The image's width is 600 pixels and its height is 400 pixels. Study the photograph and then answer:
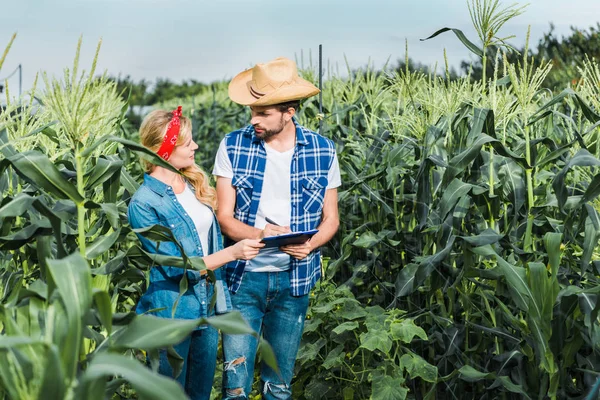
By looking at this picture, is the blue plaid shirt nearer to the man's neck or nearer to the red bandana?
the man's neck

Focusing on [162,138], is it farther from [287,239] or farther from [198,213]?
[287,239]

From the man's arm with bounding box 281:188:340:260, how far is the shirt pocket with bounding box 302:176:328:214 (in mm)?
81

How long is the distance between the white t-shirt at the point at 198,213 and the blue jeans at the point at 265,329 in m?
0.32

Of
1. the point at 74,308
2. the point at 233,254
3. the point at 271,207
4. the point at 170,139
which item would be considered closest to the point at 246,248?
the point at 233,254

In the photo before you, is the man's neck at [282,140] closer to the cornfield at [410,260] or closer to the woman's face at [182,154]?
the woman's face at [182,154]

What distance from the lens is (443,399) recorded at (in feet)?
14.2

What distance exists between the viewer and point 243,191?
3621 millimetres

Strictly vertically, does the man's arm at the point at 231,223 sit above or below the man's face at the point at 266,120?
below

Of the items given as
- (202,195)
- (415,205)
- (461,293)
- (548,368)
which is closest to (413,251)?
(415,205)

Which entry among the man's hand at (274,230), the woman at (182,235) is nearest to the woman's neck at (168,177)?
the woman at (182,235)

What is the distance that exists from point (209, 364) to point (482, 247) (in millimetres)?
1369

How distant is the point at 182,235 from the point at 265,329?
76cm

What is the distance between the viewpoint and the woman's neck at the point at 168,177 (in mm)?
3301

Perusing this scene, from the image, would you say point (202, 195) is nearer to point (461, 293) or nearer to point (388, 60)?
point (461, 293)
